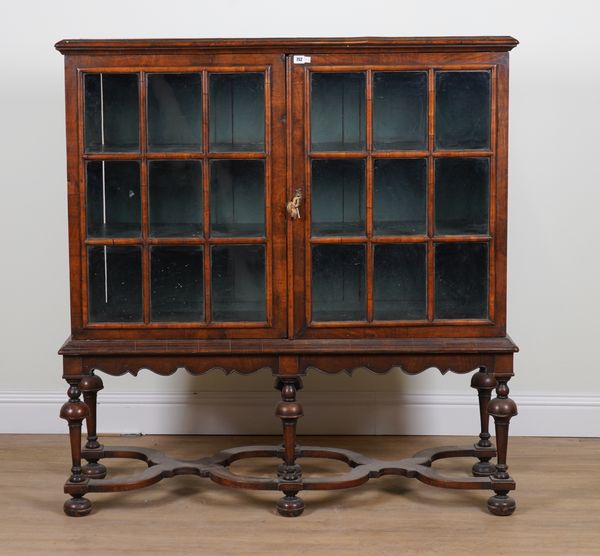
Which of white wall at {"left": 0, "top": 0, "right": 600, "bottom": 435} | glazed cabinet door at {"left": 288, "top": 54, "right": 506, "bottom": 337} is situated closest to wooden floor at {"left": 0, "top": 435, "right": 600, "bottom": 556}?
white wall at {"left": 0, "top": 0, "right": 600, "bottom": 435}

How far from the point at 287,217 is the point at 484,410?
2.99ft

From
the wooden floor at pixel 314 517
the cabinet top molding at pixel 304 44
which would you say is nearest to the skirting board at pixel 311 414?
the wooden floor at pixel 314 517

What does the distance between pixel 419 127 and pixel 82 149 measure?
37.0 inches

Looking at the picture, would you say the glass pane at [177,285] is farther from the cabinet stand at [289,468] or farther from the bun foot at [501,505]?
the bun foot at [501,505]

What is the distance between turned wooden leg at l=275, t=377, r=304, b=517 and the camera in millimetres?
3135

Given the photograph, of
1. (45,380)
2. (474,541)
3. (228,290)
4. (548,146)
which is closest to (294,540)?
(474,541)

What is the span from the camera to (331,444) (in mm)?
3855

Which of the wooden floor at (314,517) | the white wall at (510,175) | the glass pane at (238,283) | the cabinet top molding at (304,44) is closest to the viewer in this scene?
the wooden floor at (314,517)

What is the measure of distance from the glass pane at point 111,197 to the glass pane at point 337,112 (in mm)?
520

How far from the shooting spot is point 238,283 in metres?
3.18

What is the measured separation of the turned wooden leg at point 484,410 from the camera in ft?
11.3

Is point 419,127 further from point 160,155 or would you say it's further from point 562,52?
point 562,52

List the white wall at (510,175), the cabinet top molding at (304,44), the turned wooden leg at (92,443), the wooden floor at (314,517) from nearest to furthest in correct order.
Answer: the wooden floor at (314,517) < the cabinet top molding at (304,44) < the turned wooden leg at (92,443) < the white wall at (510,175)

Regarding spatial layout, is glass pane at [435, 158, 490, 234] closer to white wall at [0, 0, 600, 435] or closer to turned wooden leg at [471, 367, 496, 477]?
turned wooden leg at [471, 367, 496, 477]
